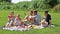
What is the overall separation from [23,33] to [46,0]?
2357 cm

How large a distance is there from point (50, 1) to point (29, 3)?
11.4 feet

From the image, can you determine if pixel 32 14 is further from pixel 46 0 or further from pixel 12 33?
pixel 46 0

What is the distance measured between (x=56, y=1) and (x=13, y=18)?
75.1 feet

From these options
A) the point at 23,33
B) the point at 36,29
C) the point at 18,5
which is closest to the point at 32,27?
the point at 36,29

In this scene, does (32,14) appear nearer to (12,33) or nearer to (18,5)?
(12,33)

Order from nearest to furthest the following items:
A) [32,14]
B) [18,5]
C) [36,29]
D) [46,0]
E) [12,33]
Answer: [12,33] → [36,29] → [32,14] → [46,0] → [18,5]

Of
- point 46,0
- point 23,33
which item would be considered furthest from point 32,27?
point 46,0

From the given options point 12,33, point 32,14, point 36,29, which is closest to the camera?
point 12,33

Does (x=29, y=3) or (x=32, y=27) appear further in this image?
(x=29, y=3)

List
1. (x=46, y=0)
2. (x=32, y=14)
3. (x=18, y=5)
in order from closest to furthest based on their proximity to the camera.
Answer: (x=32, y=14) → (x=46, y=0) → (x=18, y=5)

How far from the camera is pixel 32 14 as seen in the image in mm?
14773

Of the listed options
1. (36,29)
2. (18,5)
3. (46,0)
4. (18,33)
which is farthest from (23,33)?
(18,5)

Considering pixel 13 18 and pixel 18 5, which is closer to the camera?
pixel 13 18

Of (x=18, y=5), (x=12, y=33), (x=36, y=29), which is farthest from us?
(x=18, y=5)
